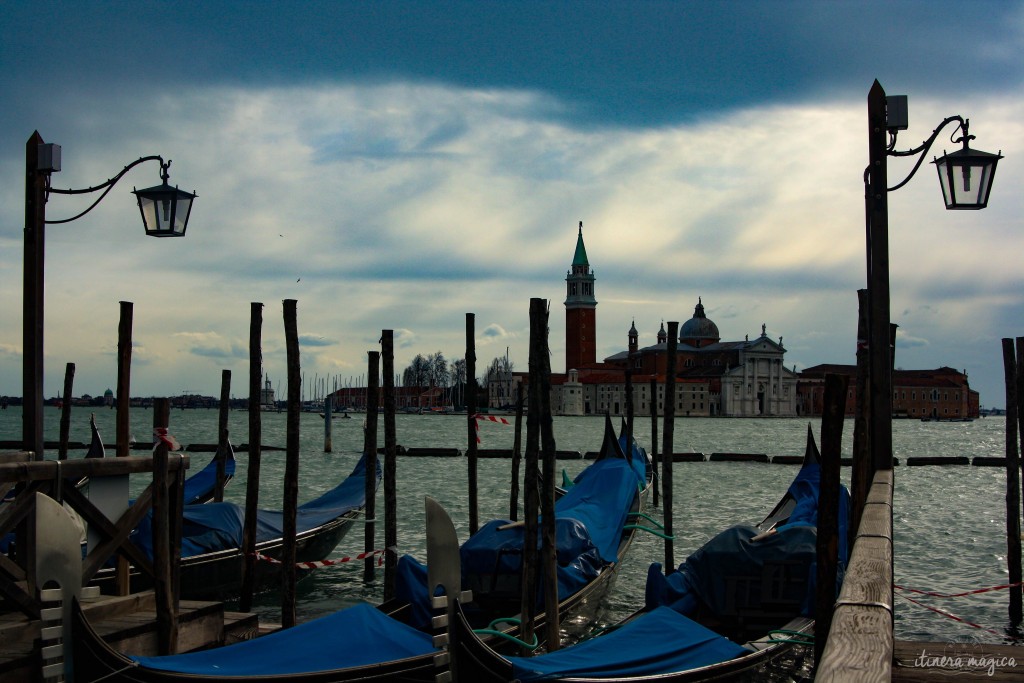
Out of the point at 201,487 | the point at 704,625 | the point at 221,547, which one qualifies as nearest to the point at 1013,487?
the point at 704,625

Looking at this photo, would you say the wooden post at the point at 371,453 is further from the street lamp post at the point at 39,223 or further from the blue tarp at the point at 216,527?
the street lamp post at the point at 39,223

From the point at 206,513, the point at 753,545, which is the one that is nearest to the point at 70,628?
the point at 753,545

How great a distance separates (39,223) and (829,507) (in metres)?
3.77

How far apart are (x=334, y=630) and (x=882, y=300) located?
2.73m

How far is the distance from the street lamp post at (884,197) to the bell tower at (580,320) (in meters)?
74.1

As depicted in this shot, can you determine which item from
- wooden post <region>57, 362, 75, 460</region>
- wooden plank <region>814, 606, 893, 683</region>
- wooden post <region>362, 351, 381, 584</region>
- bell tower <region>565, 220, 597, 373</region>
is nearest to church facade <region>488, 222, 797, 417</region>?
bell tower <region>565, 220, 597, 373</region>

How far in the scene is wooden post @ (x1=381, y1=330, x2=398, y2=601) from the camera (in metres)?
→ 7.37

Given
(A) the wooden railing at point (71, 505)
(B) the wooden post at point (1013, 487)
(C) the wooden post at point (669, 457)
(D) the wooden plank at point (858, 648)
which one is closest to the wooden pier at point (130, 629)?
(A) the wooden railing at point (71, 505)

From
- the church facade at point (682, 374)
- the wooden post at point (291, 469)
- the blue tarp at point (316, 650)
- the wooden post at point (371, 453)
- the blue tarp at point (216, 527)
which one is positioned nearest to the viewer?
the blue tarp at point (316, 650)

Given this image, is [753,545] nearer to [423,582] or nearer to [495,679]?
[423,582]

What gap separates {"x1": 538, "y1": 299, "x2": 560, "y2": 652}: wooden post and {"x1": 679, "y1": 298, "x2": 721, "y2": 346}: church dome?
75.5 metres

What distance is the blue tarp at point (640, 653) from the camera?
12.4ft

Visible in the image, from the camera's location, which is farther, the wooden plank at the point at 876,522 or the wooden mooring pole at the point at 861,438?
the wooden mooring pole at the point at 861,438

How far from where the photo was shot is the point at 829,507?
3865 mm
